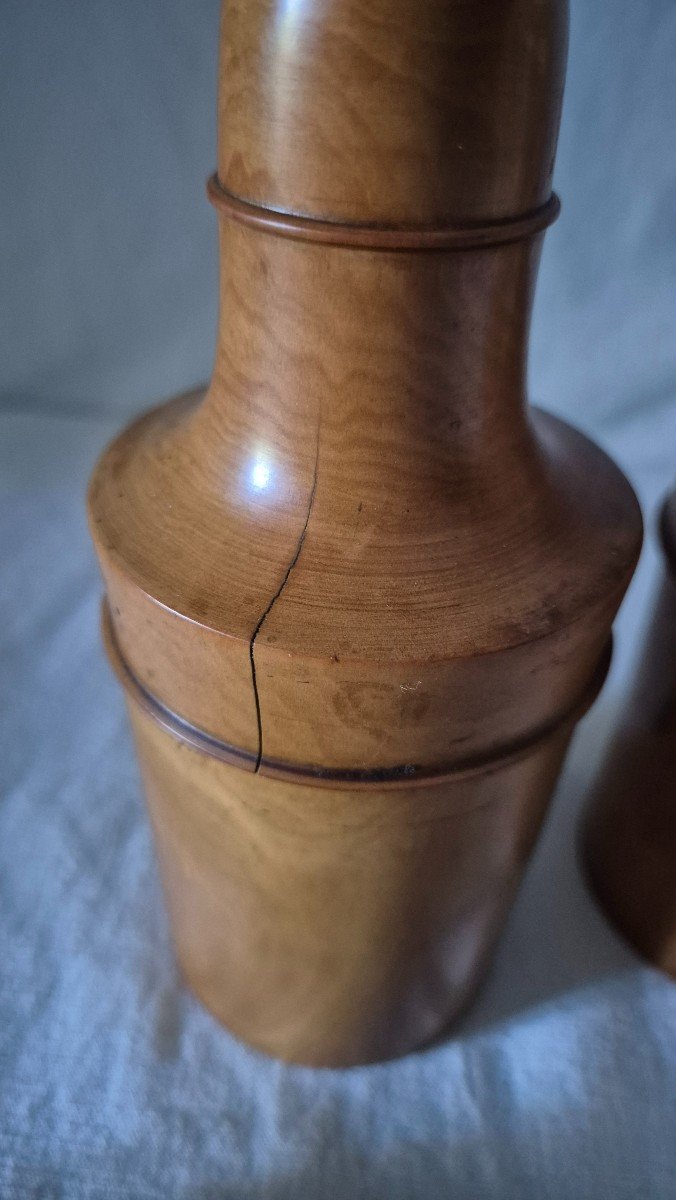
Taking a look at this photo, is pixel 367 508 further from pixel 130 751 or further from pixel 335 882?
pixel 130 751

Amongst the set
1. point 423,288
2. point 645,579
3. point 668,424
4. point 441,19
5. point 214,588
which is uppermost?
point 441,19

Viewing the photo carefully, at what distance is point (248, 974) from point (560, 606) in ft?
1.21

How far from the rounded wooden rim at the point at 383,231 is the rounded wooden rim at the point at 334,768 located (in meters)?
0.27

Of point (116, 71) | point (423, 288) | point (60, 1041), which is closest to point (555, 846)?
point (60, 1041)

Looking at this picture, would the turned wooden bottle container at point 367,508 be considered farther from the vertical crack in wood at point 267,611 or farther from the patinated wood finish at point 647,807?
the patinated wood finish at point 647,807

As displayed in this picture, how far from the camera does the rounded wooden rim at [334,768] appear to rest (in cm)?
50

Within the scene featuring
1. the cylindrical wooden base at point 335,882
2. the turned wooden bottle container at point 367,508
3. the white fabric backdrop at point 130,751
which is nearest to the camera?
Result: the turned wooden bottle container at point 367,508

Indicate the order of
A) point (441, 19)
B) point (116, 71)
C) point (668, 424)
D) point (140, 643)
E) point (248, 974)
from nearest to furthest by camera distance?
point (441, 19), point (140, 643), point (248, 974), point (116, 71), point (668, 424)

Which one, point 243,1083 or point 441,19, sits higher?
point 441,19

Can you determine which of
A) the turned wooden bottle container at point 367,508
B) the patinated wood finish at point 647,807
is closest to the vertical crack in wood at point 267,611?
the turned wooden bottle container at point 367,508

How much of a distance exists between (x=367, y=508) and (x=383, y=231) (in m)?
0.14

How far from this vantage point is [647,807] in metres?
0.79

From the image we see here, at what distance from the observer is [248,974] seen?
2.21 ft

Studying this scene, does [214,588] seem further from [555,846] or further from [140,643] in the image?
[555,846]
